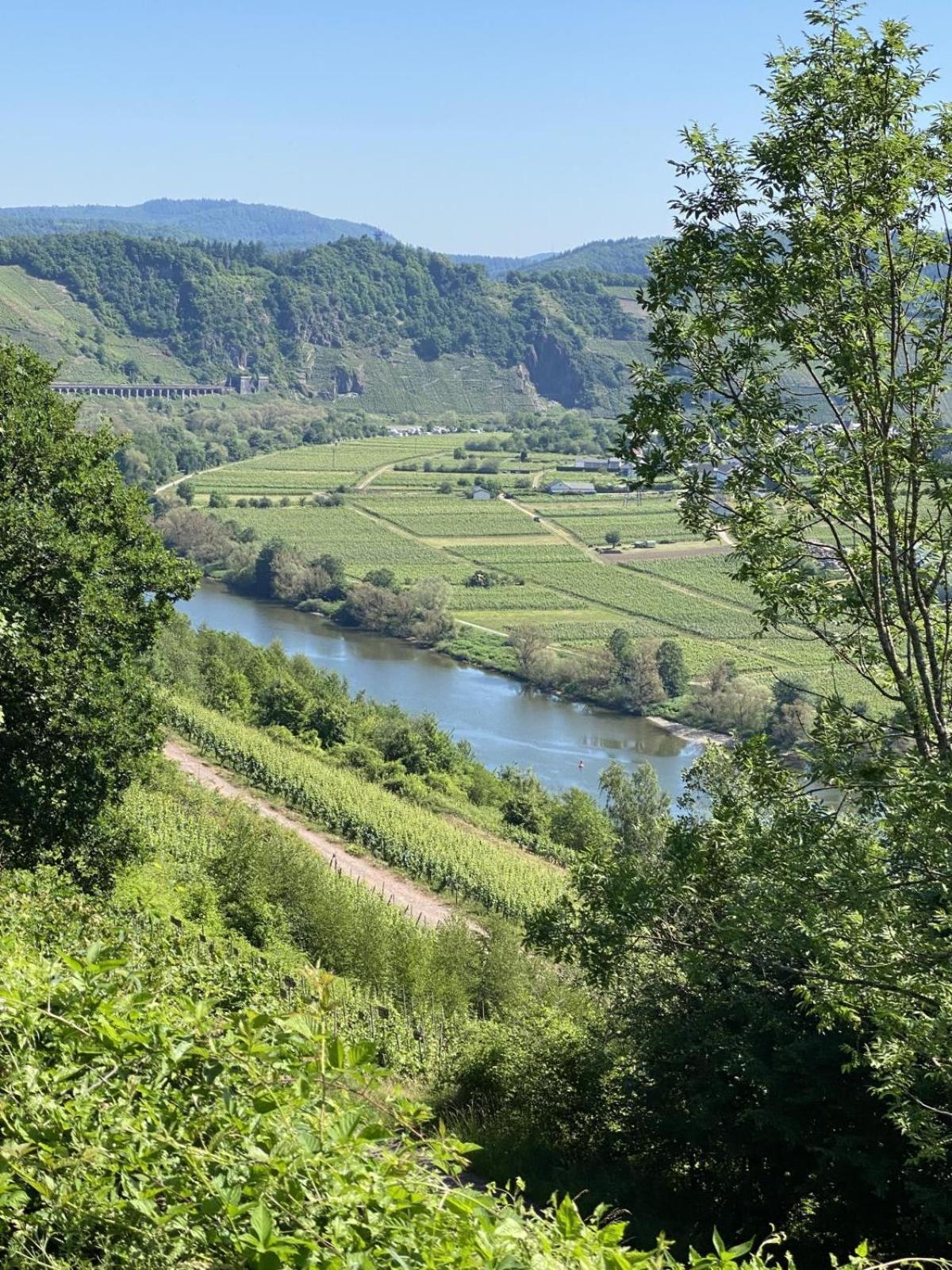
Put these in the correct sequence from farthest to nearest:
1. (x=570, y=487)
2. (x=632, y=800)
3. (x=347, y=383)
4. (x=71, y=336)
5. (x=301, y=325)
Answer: (x=301, y=325) → (x=347, y=383) → (x=71, y=336) → (x=570, y=487) → (x=632, y=800)

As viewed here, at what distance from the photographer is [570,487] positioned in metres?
107

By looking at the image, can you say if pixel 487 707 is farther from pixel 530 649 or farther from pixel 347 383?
pixel 347 383

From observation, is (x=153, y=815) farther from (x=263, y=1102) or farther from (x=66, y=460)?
(x=263, y=1102)

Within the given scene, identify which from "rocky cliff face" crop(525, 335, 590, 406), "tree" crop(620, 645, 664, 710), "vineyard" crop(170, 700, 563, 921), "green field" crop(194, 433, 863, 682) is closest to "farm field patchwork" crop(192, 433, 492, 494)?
"green field" crop(194, 433, 863, 682)

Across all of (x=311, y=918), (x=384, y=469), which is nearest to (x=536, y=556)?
(x=384, y=469)

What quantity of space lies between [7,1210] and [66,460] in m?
11.6

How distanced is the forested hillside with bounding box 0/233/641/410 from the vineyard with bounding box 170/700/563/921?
487 ft

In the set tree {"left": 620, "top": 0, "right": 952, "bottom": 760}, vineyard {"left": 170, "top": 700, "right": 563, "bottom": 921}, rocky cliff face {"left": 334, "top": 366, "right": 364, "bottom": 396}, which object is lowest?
vineyard {"left": 170, "top": 700, "right": 563, "bottom": 921}

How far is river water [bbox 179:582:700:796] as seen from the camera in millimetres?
44969

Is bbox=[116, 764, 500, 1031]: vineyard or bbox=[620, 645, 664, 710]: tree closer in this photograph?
bbox=[116, 764, 500, 1031]: vineyard

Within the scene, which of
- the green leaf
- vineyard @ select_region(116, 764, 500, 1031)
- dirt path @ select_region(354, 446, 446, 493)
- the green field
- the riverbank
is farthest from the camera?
dirt path @ select_region(354, 446, 446, 493)

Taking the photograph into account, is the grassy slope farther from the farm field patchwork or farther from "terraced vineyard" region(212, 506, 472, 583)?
"terraced vineyard" region(212, 506, 472, 583)

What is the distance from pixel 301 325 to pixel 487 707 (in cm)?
14868

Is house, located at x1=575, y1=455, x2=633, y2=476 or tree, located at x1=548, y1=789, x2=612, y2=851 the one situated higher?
house, located at x1=575, y1=455, x2=633, y2=476
